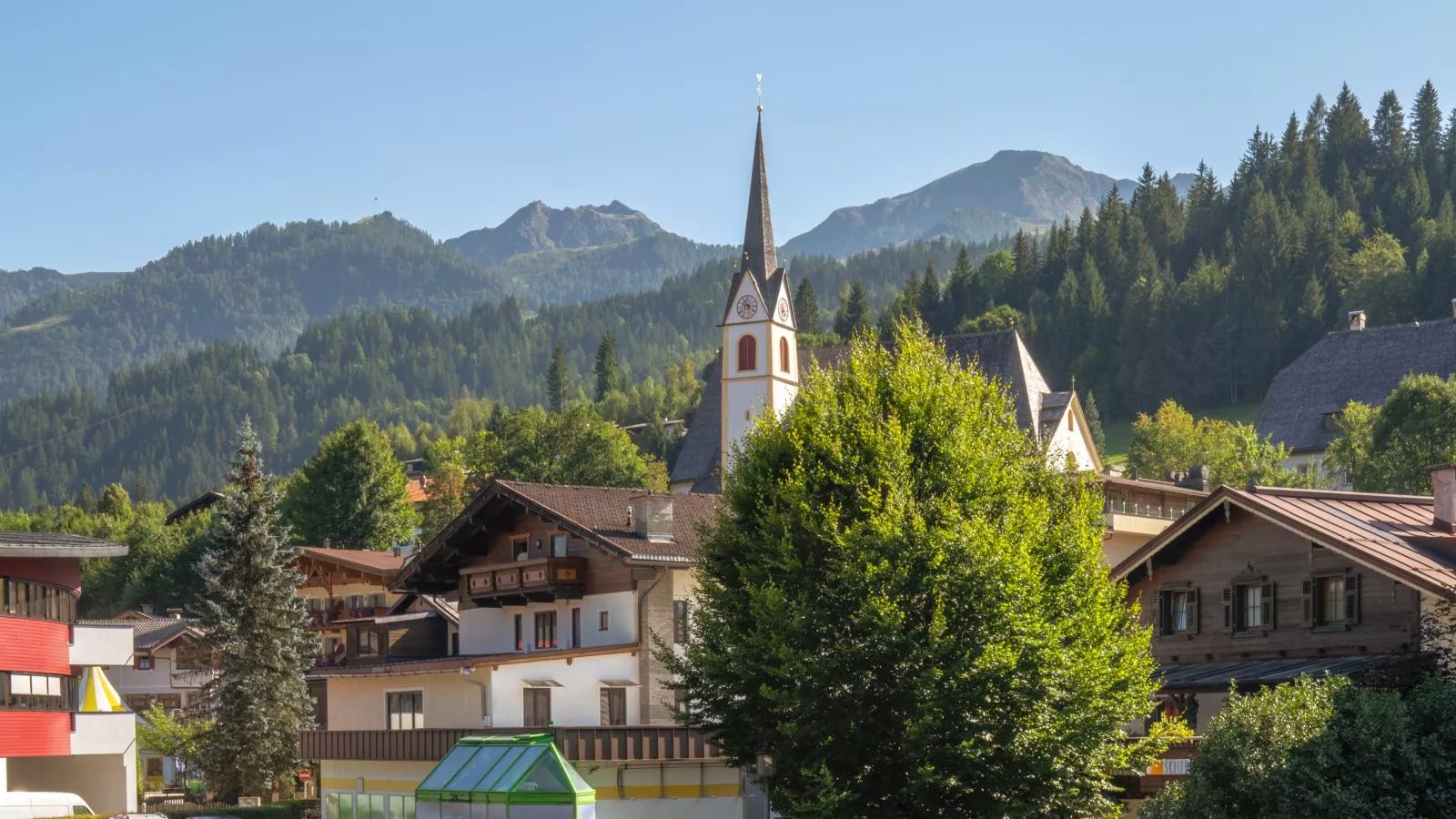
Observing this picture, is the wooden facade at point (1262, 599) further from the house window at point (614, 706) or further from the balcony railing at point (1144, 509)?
the balcony railing at point (1144, 509)

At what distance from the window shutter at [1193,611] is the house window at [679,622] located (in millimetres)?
13427

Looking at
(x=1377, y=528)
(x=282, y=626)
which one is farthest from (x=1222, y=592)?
(x=282, y=626)

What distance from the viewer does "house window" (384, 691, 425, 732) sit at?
51406mm

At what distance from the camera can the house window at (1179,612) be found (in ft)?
143

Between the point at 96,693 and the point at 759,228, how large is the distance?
65.0 meters

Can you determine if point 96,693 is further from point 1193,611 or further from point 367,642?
point 1193,611

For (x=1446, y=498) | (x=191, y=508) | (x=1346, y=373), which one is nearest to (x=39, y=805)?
(x=1446, y=498)

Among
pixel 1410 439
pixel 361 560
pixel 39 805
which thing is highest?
pixel 1410 439

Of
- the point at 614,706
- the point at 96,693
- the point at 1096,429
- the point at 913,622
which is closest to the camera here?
the point at 913,622

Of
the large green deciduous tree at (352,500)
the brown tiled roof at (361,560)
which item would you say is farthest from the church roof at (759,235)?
the brown tiled roof at (361,560)

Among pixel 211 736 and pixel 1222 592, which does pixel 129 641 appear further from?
pixel 1222 592

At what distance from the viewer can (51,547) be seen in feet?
181

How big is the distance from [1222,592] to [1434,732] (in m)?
12.0

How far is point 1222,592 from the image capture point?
4259cm
